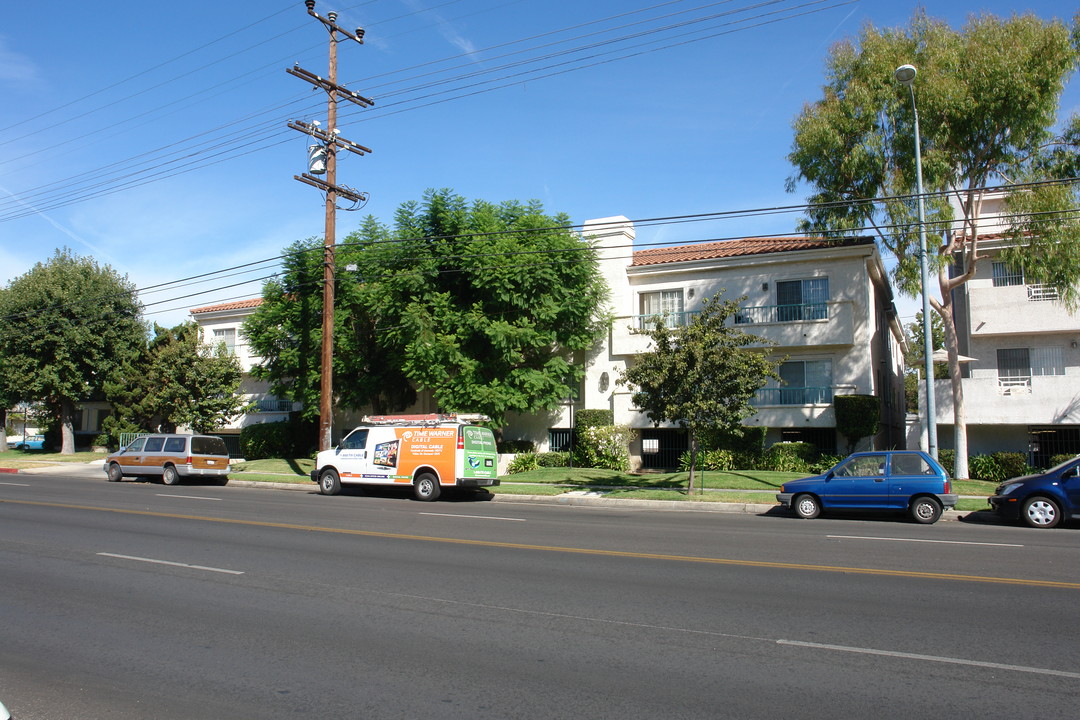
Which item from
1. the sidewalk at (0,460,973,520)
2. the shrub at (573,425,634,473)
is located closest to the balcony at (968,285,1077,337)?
the sidewalk at (0,460,973,520)

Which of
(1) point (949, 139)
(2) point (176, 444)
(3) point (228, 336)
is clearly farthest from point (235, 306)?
(1) point (949, 139)

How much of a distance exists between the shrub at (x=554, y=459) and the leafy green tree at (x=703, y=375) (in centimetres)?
1122

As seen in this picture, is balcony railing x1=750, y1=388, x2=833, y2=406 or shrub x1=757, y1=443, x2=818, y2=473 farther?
balcony railing x1=750, y1=388, x2=833, y2=406

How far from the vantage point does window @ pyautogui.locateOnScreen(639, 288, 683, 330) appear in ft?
104

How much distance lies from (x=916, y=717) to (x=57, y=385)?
44136 mm

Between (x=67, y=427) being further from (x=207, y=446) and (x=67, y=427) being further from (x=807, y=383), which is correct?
(x=807, y=383)

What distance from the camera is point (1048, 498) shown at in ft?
49.8

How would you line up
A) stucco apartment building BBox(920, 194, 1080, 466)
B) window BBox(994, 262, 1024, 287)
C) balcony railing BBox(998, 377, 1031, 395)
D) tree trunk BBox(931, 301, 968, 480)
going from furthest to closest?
window BBox(994, 262, 1024, 287) < balcony railing BBox(998, 377, 1031, 395) < stucco apartment building BBox(920, 194, 1080, 466) < tree trunk BBox(931, 301, 968, 480)

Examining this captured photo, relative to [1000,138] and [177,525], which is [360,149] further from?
[1000,138]

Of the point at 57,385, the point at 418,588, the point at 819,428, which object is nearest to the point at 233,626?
the point at 418,588

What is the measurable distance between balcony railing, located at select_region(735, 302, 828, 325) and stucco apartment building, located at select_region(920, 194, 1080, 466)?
474 cm

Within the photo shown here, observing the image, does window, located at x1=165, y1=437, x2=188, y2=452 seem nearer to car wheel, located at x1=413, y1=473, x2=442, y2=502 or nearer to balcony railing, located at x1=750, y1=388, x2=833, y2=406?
car wheel, located at x1=413, y1=473, x2=442, y2=502

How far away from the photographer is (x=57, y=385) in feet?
131

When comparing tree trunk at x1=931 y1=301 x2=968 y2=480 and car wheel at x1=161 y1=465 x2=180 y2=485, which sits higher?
tree trunk at x1=931 y1=301 x2=968 y2=480
